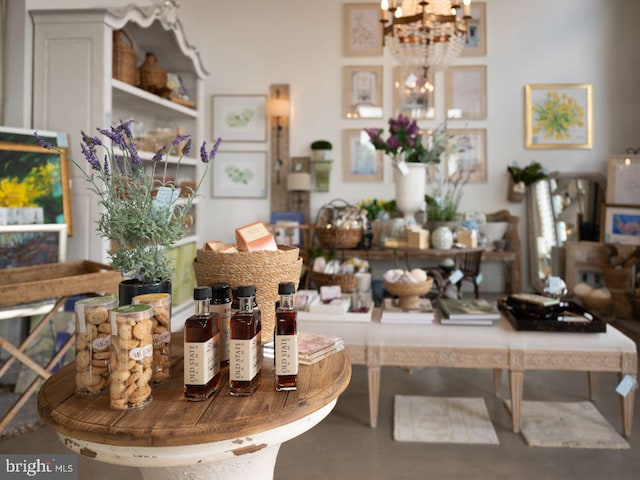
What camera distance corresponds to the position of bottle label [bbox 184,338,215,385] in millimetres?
1096

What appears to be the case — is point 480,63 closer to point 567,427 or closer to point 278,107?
point 278,107

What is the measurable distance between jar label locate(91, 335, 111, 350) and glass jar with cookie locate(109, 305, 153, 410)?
8 cm

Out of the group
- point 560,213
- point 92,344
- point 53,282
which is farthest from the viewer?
point 560,213

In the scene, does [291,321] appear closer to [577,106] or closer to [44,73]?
[44,73]

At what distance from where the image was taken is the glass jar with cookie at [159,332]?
117 centimetres

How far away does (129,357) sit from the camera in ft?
3.46

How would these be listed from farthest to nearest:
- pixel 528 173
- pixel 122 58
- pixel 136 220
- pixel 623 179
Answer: pixel 528 173, pixel 623 179, pixel 122 58, pixel 136 220

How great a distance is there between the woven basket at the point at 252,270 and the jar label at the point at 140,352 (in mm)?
309

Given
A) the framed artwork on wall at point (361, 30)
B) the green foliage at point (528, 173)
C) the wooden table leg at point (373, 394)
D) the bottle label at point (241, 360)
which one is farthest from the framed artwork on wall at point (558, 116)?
the bottle label at point (241, 360)

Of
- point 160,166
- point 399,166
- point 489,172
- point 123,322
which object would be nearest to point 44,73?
point 160,166

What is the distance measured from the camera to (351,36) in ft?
21.0

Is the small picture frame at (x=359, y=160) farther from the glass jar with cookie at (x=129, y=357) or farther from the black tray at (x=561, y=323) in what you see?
the glass jar with cookie at (x=129, y=357)

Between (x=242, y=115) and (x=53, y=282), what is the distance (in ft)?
15.4

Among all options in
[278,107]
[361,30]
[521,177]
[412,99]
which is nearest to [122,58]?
[278,107]
